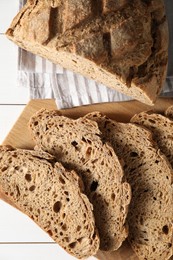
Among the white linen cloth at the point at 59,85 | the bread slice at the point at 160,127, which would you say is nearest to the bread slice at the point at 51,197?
the white linen cloth at the point at 59,85

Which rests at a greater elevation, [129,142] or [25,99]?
[25,99]

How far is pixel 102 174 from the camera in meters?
3.38

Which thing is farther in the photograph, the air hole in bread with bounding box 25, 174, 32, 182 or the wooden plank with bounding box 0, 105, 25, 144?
the wooden plank with bounding box 0, 105, 25, 144

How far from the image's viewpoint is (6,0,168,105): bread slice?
9.32ft

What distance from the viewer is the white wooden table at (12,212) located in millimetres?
3736

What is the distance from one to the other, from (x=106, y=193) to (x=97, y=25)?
1150 mm

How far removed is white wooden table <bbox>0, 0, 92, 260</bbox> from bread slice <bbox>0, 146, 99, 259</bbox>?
0.33 metres

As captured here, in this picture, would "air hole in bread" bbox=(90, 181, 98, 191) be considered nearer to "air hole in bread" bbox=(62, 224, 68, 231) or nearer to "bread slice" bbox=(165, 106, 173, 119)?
"air hole in bread" bbox=(62, 224, 68, 231)

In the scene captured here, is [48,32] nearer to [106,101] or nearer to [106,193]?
[106,101]

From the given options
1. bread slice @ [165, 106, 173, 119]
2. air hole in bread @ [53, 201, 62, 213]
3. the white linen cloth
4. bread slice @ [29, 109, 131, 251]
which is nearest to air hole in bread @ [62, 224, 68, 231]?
air hole in bread @ [53, 201, 62, 213]

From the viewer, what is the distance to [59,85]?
11.7 ft

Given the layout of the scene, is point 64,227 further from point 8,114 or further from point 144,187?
point 8,114

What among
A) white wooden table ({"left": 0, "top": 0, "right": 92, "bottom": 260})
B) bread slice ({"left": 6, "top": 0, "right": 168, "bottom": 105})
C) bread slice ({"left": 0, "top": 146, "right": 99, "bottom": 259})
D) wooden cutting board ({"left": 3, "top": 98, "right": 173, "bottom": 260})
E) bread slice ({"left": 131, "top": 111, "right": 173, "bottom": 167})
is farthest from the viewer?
white wooden table ({"left": 0, "top": 0, "right": 92, "bottom": 260})

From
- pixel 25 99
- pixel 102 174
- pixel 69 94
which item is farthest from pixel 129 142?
pixel 25 99
